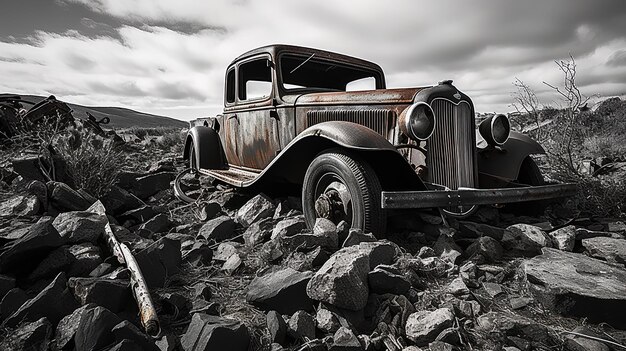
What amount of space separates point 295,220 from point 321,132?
0.75 m

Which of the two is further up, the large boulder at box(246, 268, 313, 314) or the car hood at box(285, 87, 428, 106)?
the car hood at box(285, 87, 428, 106)

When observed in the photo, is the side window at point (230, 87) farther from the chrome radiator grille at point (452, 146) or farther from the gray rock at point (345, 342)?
the gray rock at point (345, 342)

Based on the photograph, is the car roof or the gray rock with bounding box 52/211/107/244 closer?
the gray rock with bounding box 52/211/107/244

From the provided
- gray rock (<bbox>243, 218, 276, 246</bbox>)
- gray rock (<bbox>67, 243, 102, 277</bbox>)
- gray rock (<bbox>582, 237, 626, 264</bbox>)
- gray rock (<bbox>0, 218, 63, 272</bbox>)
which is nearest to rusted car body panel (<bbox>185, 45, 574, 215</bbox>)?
gray rock (<bbox>582, 237, 626, 264</bbox>)

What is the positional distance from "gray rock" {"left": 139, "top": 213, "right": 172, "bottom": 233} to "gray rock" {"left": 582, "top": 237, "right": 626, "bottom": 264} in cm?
331

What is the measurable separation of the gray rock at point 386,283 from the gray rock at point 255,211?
153 centimetres

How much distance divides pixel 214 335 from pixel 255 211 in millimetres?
1800

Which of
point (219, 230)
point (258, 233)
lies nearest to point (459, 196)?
point (258, 233)

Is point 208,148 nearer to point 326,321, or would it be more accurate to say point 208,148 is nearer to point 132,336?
point 132,336

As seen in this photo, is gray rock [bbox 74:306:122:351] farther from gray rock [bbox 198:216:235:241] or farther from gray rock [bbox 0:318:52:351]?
gray rock [bbox 198:216:235:241]

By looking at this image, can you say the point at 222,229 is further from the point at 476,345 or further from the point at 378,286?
the point at 476,345

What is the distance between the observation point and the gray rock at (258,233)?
8.54 feet

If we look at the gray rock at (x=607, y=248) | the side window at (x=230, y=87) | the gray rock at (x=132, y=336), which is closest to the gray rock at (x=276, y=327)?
the gray rock at (x=132, y=336)

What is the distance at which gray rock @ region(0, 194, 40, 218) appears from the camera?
8.82 feet
